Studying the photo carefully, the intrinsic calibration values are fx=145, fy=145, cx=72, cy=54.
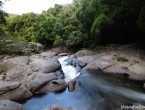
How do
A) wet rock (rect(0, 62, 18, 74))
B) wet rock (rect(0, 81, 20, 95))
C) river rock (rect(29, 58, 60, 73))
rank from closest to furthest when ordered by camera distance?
1. wet rock (rect(0, 81, 20, 95))
2. wet rock (rect(0, 62, 18, 74))
3. river rock (rect(29, 58, 60, 73))

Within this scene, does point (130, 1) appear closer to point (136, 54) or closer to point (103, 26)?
point (103, 26)

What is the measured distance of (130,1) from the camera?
1437 cm

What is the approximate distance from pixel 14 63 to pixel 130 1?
12209 mm

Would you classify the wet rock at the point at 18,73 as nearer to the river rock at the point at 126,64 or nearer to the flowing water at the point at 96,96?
the flowing water at the point at 96,96

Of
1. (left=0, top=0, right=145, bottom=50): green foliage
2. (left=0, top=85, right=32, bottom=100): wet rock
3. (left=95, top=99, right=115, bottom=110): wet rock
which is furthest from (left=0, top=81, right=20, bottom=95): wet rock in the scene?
(left=0, top=0, right=145, bottom=50): green foliage

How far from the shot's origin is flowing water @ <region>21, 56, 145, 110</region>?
7.33 metres

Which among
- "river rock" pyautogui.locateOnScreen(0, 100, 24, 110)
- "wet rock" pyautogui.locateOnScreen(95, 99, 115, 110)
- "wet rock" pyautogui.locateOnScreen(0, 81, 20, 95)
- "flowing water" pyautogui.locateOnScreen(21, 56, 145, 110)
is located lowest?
"flowing water" pyautogui.locateOnScreen(21, 56, 145, 110)

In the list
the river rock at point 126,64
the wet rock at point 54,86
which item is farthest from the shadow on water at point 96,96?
the river rock at point 126,64

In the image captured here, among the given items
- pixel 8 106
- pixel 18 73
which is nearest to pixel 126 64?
pixel 18 73

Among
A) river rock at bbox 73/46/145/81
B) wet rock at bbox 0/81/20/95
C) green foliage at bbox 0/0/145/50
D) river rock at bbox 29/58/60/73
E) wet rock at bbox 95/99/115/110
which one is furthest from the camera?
green foliage at bbox 0/0/145/50

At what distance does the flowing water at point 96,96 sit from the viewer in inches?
289

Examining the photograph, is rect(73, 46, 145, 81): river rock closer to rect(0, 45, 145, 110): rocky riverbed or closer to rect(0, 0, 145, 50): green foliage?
rect(0, 45, 145, 110): rocky riverbed

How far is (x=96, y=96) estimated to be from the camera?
8234 millimetres

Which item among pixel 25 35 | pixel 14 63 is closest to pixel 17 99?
pixel 14 63
